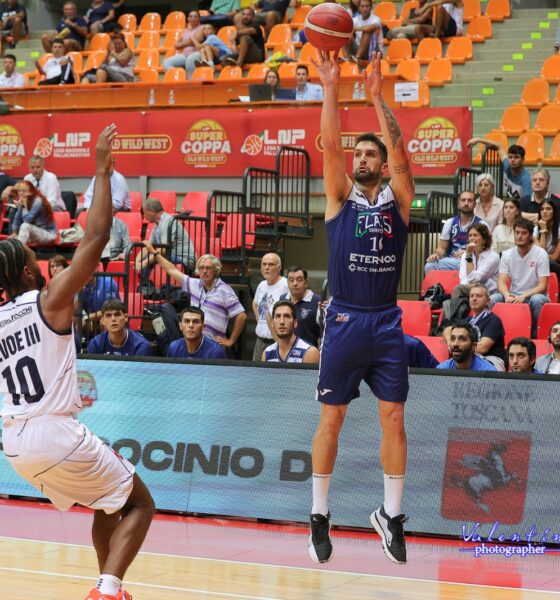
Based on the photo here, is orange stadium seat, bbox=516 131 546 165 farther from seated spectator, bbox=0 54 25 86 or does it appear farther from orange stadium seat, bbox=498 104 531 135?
seated spectator, bbox=0 54 25 86

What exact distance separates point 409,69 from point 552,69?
2.32 meters

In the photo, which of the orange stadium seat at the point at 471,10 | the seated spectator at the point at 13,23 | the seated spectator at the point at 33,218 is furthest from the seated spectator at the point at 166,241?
the seated spectator at the point at 13,23

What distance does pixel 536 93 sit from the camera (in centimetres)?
1673

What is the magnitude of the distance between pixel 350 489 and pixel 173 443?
1.64 m

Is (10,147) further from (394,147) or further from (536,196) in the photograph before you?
(394,147)

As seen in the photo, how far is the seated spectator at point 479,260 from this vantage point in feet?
38.7

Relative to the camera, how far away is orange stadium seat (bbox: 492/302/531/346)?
11.1 meters

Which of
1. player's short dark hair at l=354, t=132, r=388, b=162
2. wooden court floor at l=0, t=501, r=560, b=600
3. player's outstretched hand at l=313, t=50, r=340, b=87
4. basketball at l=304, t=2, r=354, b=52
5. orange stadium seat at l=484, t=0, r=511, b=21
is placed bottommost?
wooden court floor at l=0, t=501, r=560, b=600

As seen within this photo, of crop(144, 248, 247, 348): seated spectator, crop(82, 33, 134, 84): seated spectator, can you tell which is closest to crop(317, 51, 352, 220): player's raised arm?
crop(144, 248, 247, 348): seated spectator

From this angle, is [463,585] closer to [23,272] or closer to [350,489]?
[350,489]

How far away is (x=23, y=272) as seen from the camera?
17.4ft

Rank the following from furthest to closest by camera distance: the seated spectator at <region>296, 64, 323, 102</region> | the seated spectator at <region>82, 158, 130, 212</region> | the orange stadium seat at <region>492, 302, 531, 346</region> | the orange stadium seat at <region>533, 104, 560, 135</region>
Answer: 1. the seated spectator at <region>296, 64, 323, 102</region>
2. the orange stadium seat at <region>533, 104, 560, 135</region>
3. the seated spectator at <region>82, 158, 130, 212</region>
4. the orange stadium seat at <region>492, 302, 531, 346</region>

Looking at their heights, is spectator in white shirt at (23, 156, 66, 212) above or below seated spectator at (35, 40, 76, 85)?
below

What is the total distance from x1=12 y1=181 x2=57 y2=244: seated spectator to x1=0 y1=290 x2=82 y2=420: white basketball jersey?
974 centimetres
